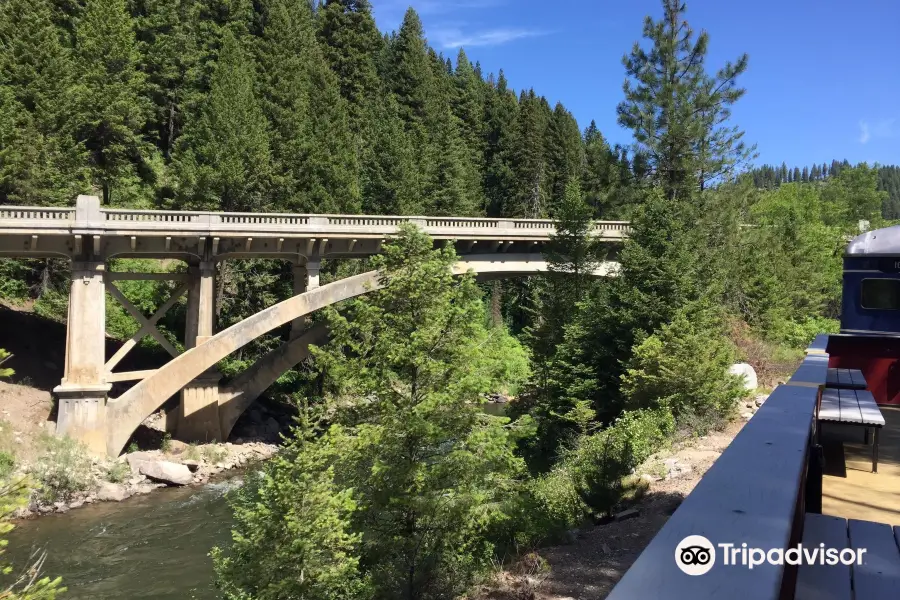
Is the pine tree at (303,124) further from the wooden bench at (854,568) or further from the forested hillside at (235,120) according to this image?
the wooden bench at (854,568)

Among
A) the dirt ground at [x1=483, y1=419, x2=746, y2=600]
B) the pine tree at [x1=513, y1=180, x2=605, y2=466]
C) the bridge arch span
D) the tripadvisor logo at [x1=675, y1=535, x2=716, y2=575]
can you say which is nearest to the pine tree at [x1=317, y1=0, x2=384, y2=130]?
the bridge arch span

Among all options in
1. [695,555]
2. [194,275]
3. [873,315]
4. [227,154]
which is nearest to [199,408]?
[194,275]

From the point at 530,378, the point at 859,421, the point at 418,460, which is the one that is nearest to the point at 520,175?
the point at 530,378

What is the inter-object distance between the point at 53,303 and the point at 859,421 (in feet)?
95.2

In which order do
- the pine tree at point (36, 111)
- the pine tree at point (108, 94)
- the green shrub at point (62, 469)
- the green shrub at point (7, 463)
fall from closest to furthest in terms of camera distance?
the green shrub at point (7, 463)
the green shrub at point (62, 469)
the pine tree at point (36, 111)
the pine tree at point (108, 94)

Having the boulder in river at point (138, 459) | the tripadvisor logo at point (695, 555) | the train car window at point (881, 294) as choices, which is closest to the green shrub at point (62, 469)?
the boulder in river at point (138, 459)

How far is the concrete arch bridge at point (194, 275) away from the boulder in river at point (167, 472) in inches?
44.9

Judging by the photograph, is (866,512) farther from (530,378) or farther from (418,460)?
(530,378)

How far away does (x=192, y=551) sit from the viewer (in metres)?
14.9

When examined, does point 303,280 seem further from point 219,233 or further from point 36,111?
point 36,111

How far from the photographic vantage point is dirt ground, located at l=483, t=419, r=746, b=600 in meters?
7.23

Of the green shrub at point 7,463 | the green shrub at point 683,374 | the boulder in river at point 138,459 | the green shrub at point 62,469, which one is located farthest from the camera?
the boulder in river at point 138,459

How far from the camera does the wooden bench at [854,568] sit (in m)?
2.13

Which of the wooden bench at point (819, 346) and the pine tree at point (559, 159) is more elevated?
the pine tree at point (559, 159)
